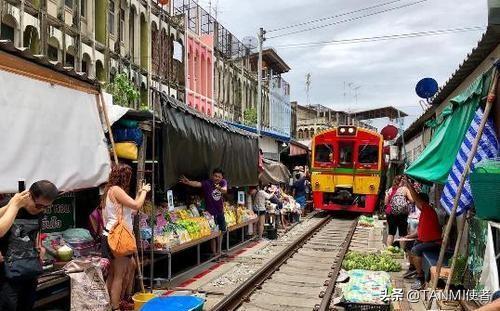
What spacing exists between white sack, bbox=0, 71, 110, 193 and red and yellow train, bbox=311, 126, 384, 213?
49.9 ft

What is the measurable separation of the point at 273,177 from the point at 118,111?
9.46 m

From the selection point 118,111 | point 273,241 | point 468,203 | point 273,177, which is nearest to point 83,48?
point 273,177

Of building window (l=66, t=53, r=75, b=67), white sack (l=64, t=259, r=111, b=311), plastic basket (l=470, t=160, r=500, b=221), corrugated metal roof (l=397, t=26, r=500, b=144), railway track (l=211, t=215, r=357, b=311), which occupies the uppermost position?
building window (l=66, t=53, r=75, b=67)

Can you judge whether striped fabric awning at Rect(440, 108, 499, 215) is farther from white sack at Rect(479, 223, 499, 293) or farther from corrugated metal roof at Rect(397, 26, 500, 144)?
corrugated metal roof at Rect(397, 26, 500, 144)

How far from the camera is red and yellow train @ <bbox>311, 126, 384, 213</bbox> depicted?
2117 centimetres

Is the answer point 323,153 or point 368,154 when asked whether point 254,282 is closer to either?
point 368,154

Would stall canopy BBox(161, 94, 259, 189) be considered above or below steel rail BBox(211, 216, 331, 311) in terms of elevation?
above

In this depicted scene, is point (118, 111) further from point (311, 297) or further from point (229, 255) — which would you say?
point (229, 255)

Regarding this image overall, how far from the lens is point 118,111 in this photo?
798 cm

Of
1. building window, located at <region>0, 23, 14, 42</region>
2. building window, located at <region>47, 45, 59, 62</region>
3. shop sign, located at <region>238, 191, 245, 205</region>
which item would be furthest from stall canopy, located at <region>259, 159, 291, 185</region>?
building window, located at <region>0, 23, 14, 42</region>

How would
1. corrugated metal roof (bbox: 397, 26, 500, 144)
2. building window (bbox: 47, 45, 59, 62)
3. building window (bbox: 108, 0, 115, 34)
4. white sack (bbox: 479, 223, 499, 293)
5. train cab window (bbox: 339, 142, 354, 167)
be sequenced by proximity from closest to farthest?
white sack (bbox: 479, 223, 499, 293), corrugated metal roof (bbox: 397, 26, 500, 144), building window (bbox: 47, 45, 59, 62), building window (bbox: 108, 0, 115, 34), train cab window (bbox: 339, 142, 354, 167)

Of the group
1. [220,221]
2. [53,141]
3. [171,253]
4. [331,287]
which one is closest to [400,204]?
[331,287]

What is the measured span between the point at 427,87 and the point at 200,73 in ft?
61.9

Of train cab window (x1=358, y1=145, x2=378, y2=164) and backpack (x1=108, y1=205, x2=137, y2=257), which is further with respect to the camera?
train cab window (x1=358, y1=145, x2=378, y2=164)
